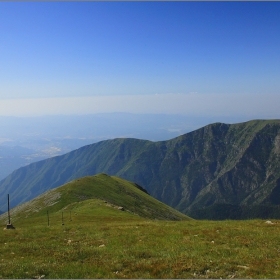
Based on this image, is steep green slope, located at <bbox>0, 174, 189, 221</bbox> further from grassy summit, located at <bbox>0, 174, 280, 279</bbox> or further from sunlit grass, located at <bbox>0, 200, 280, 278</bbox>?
sunlit grass, located at <bbox>0, 200, 280, 278</bbox>

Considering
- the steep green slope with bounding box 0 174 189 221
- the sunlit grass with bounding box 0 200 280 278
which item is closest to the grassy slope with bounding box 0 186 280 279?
the sunlit grass with bounding box 0 200 280 278

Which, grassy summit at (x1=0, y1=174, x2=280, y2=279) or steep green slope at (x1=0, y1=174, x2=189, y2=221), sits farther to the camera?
steep green slope at (x1=0, y1=174, x2=189, y2=221)

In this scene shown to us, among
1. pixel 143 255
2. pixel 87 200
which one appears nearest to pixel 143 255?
pixel 143 255

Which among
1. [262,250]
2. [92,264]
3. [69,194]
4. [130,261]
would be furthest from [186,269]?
[69,194]

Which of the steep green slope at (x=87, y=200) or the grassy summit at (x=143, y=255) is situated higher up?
the grassy summit at (x=143, y=255)

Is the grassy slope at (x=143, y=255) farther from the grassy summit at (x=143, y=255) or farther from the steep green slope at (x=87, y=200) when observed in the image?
the steep green slope at (x=87, y=200)

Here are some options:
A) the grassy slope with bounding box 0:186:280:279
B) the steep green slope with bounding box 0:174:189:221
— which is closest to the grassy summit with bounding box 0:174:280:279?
the grassy slope with bounding box 0:186:280:279

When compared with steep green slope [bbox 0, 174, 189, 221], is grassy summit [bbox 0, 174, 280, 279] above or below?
above

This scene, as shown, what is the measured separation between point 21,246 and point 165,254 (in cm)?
1208

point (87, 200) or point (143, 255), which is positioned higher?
point (143, 255)

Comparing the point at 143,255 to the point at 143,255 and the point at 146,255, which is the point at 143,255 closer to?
the point at 143,255

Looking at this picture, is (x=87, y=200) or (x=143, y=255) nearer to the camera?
(x=143, y=255)

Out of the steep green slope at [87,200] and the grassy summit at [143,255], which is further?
the steep green slope at [87,200]

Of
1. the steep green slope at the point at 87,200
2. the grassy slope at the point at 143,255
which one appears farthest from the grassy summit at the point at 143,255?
the steep green slope at the point at 87,200
